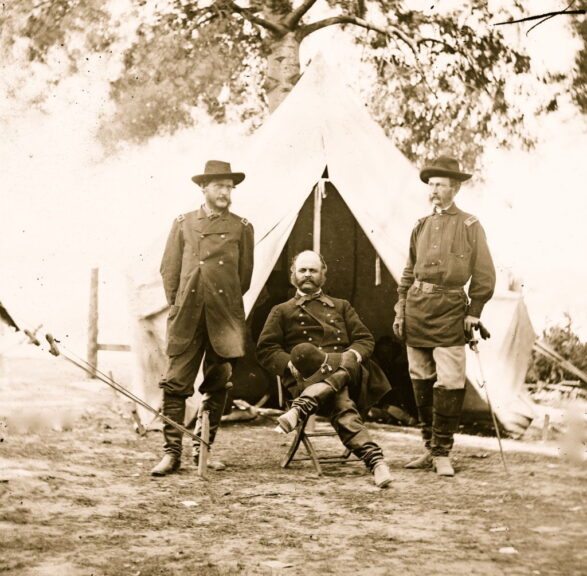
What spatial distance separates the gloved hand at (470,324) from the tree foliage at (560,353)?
12.5ft

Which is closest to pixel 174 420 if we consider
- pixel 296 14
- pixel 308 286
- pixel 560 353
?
pixel 308 286

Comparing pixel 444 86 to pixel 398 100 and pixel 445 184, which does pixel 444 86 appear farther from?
pixel 445 184

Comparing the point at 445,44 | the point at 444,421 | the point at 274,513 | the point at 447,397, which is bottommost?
the point at 274,513

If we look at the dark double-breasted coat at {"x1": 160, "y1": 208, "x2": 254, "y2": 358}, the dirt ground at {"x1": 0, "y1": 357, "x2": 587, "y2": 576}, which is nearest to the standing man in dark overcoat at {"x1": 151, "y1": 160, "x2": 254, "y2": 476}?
the dark double-breasted coat at {"x1": 160, "y1": 208, "x2": 254, "y2": 358}

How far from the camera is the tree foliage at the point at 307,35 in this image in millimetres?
10305

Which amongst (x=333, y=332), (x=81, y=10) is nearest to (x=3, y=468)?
(x=333, y=332)

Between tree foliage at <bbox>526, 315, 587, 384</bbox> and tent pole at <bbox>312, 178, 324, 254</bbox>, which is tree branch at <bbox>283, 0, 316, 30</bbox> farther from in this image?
tree foliage at <bbox>526, 315, 587, 384</bbox>

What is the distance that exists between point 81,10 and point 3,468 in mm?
7629

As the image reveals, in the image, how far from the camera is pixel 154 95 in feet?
37.8

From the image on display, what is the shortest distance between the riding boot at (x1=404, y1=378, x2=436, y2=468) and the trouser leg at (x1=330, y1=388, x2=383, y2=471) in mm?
481

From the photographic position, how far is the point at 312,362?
4613mm

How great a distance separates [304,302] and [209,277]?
0.56 m

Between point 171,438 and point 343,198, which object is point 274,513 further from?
point 343,198

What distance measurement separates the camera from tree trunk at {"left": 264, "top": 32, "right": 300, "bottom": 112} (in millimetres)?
10383
